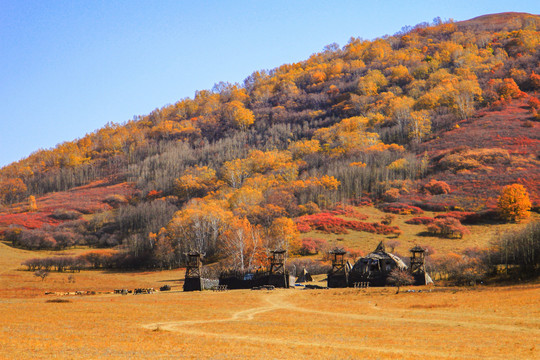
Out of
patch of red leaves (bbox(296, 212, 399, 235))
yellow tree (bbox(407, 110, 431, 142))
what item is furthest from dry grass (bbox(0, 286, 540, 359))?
yellow tree (bbox(407, 110, 431, 142))

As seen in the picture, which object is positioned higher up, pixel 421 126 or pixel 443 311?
pixel 421 126

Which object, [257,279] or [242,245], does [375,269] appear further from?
[242,245]

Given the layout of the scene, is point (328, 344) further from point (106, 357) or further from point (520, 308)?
point (520, 308)

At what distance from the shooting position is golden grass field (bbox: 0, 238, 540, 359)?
20453 millimetres

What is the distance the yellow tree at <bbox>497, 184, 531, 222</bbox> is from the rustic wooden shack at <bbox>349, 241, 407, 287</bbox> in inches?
1516

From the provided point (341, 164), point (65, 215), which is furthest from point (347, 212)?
point (65, 215)

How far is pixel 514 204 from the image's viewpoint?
8819 centimetres

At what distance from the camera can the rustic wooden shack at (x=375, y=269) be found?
60.0 m

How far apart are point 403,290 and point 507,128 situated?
321 feet

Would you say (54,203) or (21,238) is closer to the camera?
(21,238)

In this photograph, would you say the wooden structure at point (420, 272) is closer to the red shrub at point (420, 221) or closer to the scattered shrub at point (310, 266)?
the scattered shrub at point (310, 266)

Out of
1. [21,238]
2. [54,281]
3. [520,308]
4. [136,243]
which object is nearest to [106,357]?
[520,308]

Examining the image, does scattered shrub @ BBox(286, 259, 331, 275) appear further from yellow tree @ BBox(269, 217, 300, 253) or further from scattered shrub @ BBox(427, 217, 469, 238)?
scattered shrub @ BBox(427, 217, 469, 238)

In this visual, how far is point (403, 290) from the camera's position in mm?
51375
